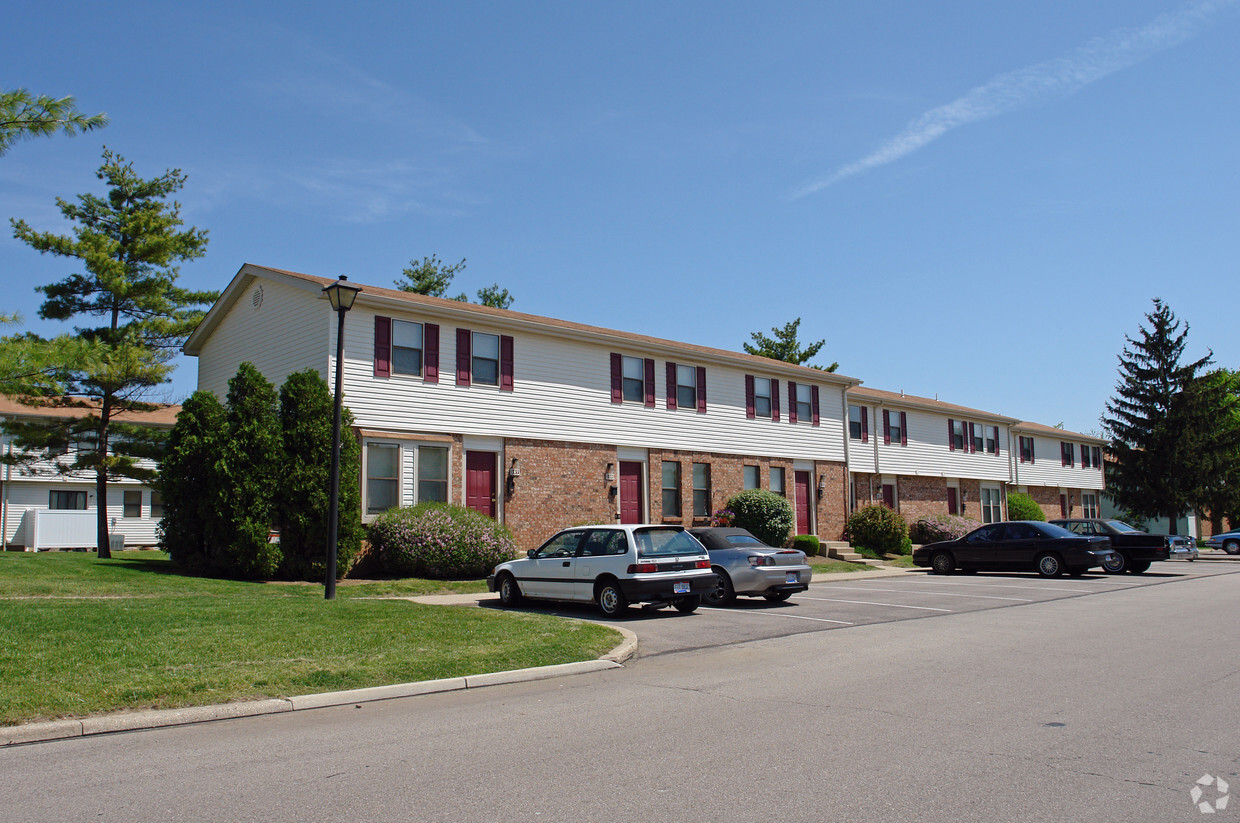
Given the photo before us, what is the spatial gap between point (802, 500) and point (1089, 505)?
28873 mm

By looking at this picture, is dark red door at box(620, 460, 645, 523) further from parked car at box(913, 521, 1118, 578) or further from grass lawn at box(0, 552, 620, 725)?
grass lawn at box(0, 552, 620, 725)

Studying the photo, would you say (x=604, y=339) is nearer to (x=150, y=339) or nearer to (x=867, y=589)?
(x=867, y=589)

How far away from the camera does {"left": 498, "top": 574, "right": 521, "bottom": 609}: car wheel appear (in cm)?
1549

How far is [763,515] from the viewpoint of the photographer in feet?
88.8

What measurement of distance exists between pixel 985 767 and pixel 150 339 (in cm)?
2884

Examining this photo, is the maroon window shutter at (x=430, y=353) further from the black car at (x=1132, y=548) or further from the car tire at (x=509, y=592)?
the black car at (x=1132, y=548)

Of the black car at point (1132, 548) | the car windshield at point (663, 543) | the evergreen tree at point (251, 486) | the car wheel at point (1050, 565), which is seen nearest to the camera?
the car windshield at point (663, 543)

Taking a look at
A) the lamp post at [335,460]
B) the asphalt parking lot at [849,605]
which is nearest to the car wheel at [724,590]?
the asphalt parking lot at [849,605]

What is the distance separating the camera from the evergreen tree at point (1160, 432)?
4544 centimetres

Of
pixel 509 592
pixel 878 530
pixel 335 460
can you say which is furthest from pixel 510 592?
pixel 878 530

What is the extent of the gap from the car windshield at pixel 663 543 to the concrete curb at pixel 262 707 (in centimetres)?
394

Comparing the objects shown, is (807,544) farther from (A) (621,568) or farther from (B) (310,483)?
(B) (310,483)

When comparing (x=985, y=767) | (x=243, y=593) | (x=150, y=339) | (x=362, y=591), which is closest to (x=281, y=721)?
(x=985, y=767)

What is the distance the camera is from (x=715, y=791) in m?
5.13
